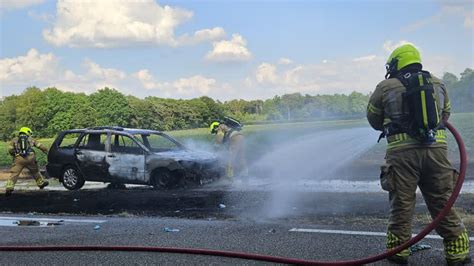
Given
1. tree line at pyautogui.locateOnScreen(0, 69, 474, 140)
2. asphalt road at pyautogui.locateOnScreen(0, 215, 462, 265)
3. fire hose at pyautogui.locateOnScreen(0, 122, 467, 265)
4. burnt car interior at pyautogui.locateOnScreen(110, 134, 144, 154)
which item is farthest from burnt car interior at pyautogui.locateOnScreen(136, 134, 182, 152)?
fire hose at pyautogui.locateOnScreen(0, 122, 467, 265)

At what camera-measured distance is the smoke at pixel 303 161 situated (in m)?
9.52

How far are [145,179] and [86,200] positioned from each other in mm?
1813

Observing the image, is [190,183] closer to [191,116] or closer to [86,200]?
[86,200]

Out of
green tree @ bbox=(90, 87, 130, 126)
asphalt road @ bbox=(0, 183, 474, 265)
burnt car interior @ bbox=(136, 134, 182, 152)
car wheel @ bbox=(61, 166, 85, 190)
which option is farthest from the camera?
green tree @ bbox=(90, 87, 130, 126)

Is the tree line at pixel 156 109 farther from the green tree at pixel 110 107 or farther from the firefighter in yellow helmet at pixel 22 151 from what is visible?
the firefighter in yellow helmet at pixel 22 151

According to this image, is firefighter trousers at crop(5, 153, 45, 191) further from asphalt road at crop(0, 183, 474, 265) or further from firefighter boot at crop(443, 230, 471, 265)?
firefighter boot at crop(443, 230, 471, 265)

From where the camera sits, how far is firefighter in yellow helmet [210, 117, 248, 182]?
12.5 metres

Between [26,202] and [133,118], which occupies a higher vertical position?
[133,118]

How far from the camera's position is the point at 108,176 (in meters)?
12.2

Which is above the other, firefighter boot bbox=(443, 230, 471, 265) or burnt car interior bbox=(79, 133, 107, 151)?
burnt car interior bbox=(79, 133, 107, 151)

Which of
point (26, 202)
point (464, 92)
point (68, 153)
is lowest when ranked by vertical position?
point (26, 202)

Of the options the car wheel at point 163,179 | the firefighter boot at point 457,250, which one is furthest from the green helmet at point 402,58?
the car wheel at point 163,179

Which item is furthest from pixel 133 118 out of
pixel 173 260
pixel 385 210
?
pixel 173 260

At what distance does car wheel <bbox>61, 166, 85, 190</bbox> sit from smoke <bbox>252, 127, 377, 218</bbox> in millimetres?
4641
